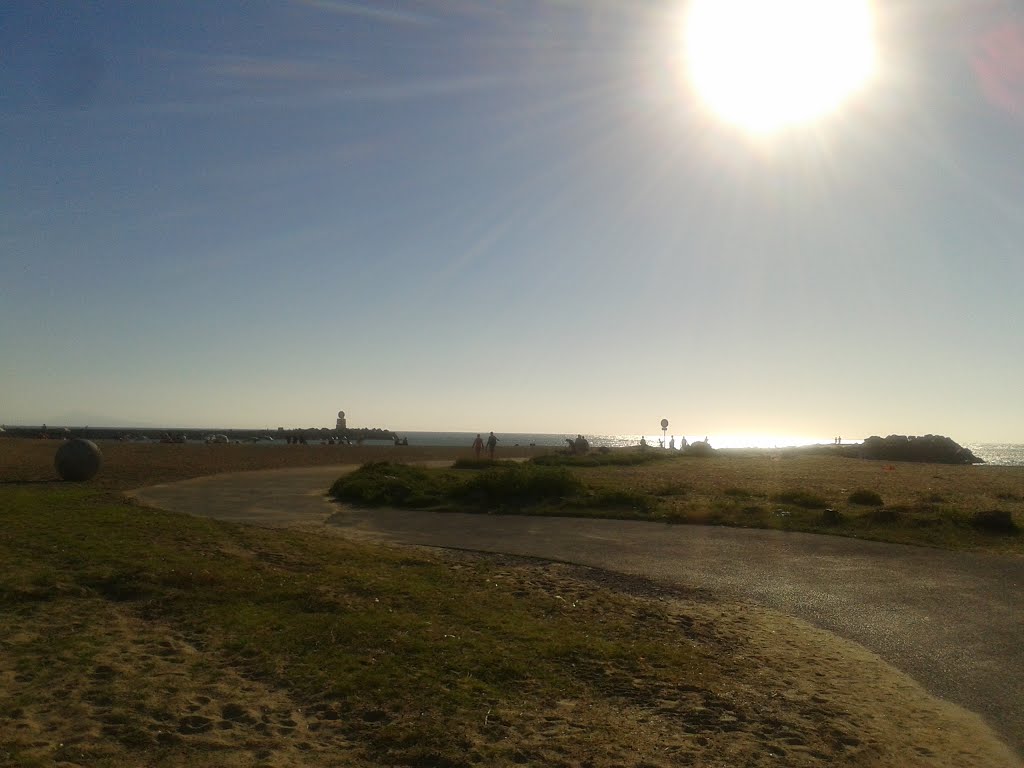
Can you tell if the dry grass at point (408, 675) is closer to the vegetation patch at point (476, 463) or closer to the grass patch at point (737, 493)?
the grass patch at point (737, 493)

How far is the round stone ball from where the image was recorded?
77.5ft

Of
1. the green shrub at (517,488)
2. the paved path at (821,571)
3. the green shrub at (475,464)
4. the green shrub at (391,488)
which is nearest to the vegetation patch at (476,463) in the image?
the green shrub at (475,464)

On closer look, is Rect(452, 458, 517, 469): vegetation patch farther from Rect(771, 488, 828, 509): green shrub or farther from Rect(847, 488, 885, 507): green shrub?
Rect(847, 488, 885, 507): green shrub

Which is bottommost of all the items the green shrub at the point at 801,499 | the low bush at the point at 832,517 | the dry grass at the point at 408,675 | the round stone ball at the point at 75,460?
the dry grass at the point at 408,675

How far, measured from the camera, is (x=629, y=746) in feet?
A: 18.0

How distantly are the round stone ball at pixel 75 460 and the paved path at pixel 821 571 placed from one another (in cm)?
365

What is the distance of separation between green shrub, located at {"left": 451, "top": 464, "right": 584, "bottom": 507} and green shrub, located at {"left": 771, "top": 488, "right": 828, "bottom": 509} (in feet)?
17.5

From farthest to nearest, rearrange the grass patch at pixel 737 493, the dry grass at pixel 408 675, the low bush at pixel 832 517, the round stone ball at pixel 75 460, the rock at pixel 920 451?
the rock at pixel 920 451, the round stone ball at pixel 75 460, the grass patch at pixel 737 493, the low bush at pixel 832 517, the dry grass at pixel 408 675

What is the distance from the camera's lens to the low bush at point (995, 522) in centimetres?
1605

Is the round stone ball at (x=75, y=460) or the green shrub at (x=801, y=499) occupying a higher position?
the round stone ball at (x=75, y=460)

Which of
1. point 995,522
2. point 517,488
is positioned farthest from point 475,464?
point 995,522

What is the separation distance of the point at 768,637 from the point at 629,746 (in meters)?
3.76

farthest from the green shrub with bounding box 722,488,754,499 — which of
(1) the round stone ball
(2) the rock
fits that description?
(2) the rock

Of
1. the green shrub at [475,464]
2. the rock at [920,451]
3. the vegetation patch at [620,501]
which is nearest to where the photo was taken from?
the vegetation patch at [620,501]
